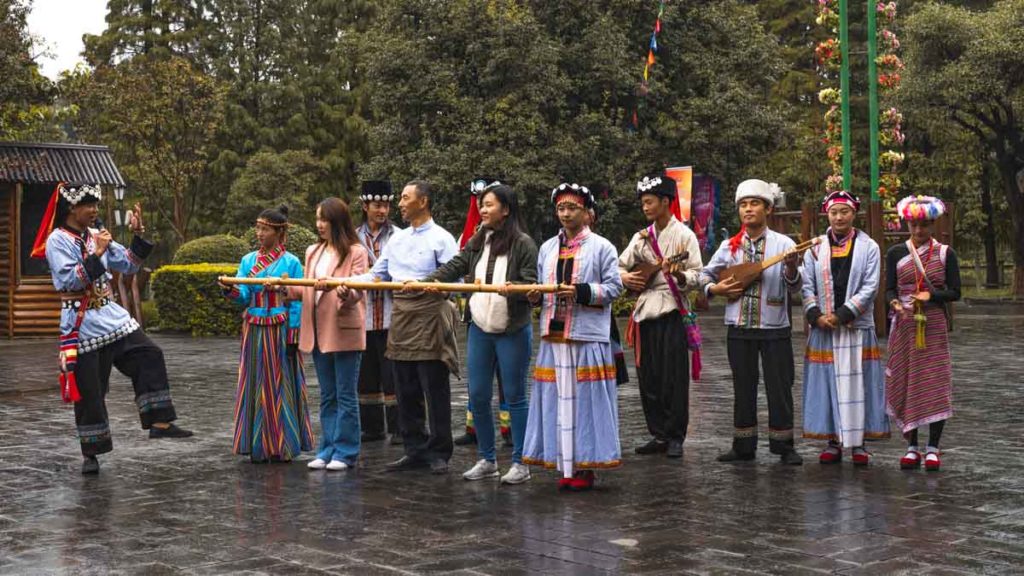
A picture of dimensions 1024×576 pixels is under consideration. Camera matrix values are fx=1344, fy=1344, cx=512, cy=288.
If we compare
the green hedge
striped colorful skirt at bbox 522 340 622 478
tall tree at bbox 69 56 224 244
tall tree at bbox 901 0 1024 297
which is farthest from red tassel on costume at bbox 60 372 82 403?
tall tree at bbox 901 0 1024 297

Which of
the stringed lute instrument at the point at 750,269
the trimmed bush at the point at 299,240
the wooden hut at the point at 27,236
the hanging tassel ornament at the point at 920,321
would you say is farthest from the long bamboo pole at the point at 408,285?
the trimmed bush at the point at 299,240

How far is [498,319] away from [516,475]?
37.7 inches

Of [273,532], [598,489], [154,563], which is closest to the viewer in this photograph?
[154,563]

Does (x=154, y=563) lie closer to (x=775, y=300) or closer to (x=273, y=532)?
(x=273, y=532)

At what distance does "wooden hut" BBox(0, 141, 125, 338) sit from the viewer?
23016 millimetres

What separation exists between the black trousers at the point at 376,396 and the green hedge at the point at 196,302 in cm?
1384

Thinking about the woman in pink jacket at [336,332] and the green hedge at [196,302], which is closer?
the woman in pink jacket at [336,332]

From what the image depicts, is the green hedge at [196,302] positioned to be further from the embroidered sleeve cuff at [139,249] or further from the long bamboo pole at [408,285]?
the long bamboo pole at [408,285]

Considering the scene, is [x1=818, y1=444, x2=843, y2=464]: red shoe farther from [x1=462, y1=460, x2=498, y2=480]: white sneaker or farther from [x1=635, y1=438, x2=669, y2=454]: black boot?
[x1=462, y1=460, x2=498, y2=480]: white sneaker

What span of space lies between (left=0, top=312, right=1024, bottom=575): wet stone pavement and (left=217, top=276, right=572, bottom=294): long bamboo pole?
119cm

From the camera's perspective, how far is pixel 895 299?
880 cm

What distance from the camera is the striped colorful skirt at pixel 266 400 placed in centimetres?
904

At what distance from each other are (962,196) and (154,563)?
39.3 metres

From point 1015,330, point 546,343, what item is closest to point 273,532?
point 546,343
